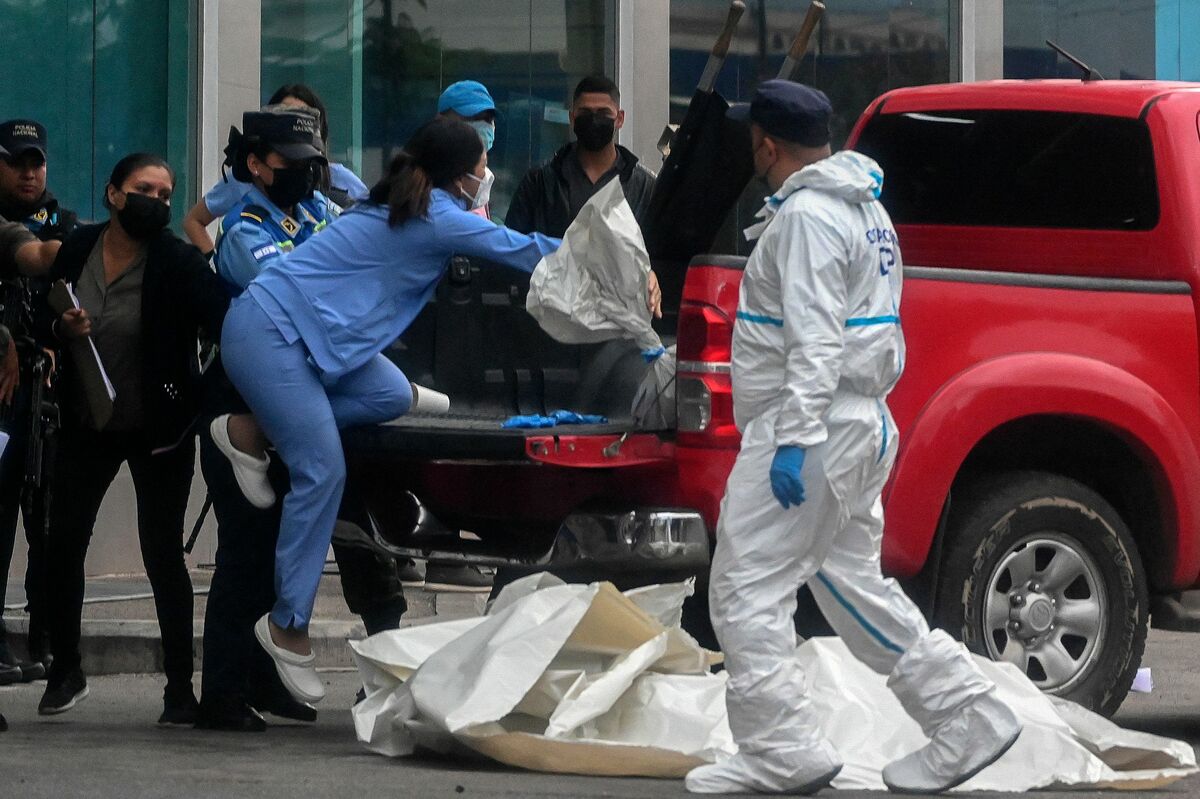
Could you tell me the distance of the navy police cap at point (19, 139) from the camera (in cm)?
842

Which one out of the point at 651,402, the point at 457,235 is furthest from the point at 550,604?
the point at 457,235

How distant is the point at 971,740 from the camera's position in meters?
5.87

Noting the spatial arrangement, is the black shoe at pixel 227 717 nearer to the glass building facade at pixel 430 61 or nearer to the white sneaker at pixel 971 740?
the white sneaker at pixel 971 740

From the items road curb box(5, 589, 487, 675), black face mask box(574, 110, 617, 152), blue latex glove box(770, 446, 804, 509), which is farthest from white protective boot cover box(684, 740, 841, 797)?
black face mask box(574, 110, 617, 152)

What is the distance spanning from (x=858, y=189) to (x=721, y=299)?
0.80 meters

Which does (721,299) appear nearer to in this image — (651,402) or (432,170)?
(651,402)

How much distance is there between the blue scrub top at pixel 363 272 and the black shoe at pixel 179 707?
125 centimetres

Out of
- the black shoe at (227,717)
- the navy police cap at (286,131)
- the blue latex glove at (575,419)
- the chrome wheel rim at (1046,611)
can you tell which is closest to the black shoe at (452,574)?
the blue latex glove at (575,419)

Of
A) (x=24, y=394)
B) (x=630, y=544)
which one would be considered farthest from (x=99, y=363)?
(x=630, y=544)

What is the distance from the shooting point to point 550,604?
654cm

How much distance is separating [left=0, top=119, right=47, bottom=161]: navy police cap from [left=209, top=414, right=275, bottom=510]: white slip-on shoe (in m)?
1.81

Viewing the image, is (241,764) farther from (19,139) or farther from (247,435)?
(19,139)

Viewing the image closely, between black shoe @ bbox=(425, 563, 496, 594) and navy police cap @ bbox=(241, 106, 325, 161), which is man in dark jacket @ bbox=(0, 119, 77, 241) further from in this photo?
black shoe @ bbox=(425, 563, 496, 594)

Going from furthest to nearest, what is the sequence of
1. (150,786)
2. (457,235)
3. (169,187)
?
(169,187) → (457,235) → (150,786)
